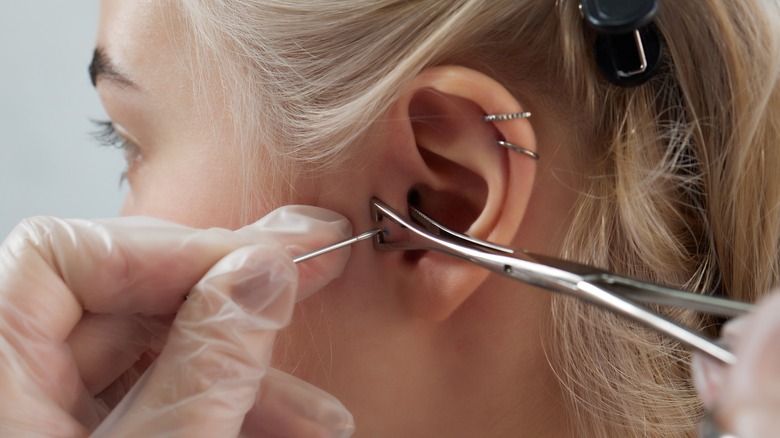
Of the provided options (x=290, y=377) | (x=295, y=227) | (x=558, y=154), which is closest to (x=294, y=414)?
(x=290, y=377)

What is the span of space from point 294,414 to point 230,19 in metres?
0.38

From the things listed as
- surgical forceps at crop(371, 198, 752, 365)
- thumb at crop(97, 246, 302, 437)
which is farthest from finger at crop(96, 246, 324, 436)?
surgical forceps at crop(371, 198, 752, 365)

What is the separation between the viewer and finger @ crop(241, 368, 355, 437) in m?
0.75

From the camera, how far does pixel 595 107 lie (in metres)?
0.75

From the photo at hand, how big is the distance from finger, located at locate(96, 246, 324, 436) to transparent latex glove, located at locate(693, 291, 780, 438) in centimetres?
38

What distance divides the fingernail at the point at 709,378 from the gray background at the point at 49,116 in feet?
5.34

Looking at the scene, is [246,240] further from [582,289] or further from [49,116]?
[49,116]

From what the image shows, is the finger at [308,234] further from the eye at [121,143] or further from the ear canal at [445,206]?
the eye at [121,143]

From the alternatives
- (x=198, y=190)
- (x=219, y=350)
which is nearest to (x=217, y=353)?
(x=219, y=350)

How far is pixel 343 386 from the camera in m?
0.83

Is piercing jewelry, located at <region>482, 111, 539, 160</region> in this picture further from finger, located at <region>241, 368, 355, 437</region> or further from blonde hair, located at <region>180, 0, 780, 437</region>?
finger, located at <region>241, 368, 355, 437</region>

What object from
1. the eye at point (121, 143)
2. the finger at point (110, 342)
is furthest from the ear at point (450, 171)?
the eye at point (121, 143)

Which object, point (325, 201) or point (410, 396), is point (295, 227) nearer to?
point (325, 201)

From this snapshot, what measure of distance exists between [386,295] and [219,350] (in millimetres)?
193
